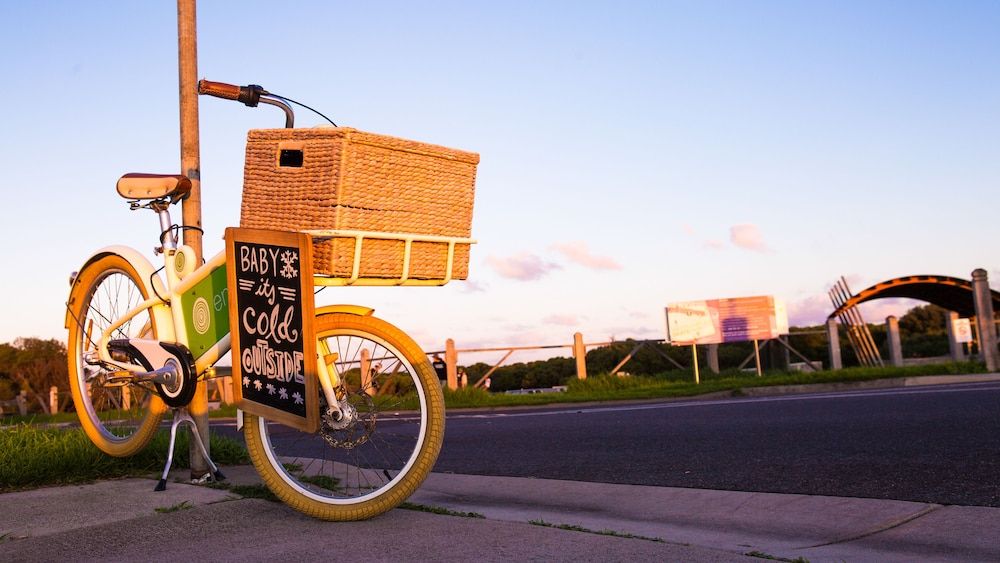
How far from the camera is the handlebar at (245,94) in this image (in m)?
5.09

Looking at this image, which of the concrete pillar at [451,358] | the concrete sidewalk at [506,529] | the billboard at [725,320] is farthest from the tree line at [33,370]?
the concrete sidewalk at [506,529]

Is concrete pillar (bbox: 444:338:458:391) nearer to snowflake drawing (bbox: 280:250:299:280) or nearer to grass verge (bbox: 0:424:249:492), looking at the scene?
grass verge (bbox: 0:424:249:492)

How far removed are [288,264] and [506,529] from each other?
5.14 ft

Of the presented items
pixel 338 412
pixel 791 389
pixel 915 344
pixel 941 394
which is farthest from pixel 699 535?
pixel 915 344

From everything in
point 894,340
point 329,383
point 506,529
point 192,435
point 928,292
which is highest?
point 928,292

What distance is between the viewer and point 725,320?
25.8 m

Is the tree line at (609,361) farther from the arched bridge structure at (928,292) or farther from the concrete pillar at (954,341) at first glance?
the concrete pillar at (954,341)

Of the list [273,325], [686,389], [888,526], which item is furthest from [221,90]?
[686,389]

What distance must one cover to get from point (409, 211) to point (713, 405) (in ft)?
29.5

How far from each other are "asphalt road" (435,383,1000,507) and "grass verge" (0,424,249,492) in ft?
6.98

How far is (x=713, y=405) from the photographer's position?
41.1ft

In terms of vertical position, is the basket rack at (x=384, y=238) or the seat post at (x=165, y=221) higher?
the seat post at (x=165, y=221)

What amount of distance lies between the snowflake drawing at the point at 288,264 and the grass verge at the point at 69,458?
239 centimetres

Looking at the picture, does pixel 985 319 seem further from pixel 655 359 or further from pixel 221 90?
pixel 221 90
